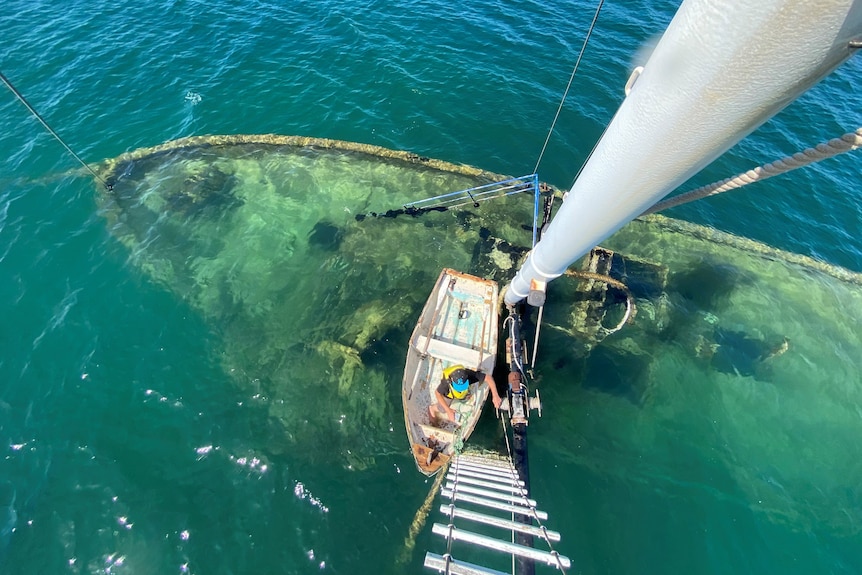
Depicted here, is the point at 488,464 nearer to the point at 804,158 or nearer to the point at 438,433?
the point at 438,433

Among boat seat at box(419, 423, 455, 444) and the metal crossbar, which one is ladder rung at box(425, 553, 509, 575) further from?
boat seat at box(419, 423, 455, 444)

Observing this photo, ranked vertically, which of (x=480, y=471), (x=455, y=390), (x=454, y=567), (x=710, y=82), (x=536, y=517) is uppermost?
(x=710, y=82)

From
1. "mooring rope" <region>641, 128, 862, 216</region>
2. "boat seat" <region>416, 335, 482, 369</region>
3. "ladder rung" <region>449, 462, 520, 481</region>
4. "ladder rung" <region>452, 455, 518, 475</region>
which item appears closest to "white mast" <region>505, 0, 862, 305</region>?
"mooring rope" <region>641, 128, 862, 216</region>

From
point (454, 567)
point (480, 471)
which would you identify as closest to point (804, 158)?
point (454, 567)

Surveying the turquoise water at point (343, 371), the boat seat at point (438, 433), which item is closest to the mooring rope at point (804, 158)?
the boat seat at point (438, 433)

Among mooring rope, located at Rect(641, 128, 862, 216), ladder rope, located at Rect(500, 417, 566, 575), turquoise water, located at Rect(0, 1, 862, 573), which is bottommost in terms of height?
turquoise water, located at Rect(0, 1, 862, 573)

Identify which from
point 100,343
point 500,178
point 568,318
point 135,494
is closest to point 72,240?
point 100,343
